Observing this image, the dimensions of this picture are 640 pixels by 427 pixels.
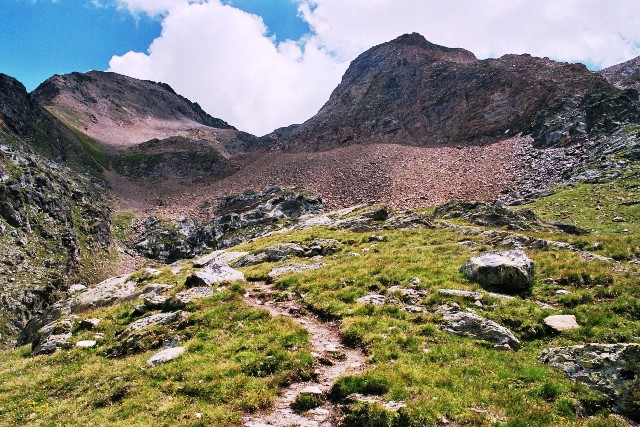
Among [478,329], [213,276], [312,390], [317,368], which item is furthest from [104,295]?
[478,329]

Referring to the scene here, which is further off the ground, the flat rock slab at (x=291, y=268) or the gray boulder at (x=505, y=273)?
the flat rock slab at (x=291, y=268)

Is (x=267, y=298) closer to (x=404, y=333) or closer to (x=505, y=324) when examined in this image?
(x=404, y=333)

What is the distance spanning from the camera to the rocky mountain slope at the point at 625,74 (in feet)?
383

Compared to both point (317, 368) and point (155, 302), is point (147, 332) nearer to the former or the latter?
point (155, 302)

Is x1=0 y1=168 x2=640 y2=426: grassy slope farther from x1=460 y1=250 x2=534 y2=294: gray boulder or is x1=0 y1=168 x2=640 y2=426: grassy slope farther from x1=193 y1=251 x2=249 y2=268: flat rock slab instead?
x1=193 y1=251 x2=249 y2=268: flat rock slab

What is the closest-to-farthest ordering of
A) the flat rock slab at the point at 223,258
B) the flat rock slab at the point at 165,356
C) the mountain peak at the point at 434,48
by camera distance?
the flat rock slab at the point at 165,356, the flat rock slab at the point at 223,258, the mountain peak at the point at 434,48

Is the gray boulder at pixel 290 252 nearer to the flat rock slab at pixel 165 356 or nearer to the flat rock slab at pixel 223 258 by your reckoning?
the flat rock slab at pixel 223 258

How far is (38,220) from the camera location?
7031cm

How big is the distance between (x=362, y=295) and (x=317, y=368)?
765cm

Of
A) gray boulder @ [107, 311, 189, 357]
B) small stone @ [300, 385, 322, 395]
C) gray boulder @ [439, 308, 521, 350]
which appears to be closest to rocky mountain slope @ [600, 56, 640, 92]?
gray boulder @ [439, 308, 521, 350]

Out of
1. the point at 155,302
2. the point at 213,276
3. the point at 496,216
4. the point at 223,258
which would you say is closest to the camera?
the point at 155,302

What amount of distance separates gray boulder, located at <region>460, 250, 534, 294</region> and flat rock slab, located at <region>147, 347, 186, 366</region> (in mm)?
15984

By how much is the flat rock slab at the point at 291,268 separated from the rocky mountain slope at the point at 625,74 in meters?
127

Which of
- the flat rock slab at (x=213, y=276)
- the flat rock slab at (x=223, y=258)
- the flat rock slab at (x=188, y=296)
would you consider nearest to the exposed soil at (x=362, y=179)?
the flat rock slab at (x=223, y=258)
